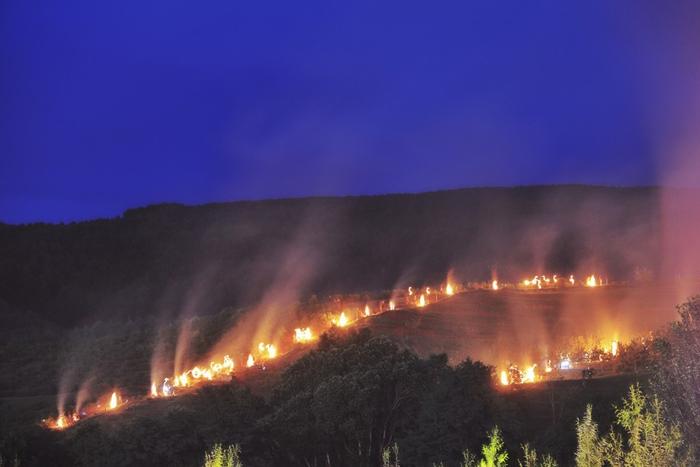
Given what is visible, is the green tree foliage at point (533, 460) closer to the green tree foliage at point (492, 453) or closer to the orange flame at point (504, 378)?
the green tree foliage at point (492, 453)

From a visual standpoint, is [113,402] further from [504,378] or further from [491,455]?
[491,455]

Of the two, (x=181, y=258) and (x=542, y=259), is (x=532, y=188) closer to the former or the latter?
(x=542, y=259)

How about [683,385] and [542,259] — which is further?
[542,259]

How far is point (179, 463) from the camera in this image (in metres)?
10.3

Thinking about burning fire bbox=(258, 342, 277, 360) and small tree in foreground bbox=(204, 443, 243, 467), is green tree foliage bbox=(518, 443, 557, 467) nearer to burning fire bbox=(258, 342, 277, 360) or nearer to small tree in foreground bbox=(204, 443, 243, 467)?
small tree in foreground bbox=(204, 443, 243, 467)

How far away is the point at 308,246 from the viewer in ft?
139

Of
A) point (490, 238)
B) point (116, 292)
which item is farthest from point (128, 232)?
point (490, 238)

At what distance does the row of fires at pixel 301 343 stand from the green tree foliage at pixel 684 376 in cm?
500

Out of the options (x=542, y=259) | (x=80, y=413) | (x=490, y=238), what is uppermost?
(x=490, y=238)

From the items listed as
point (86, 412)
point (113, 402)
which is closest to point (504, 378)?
point (113, 402)

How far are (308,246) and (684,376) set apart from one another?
35.8 m

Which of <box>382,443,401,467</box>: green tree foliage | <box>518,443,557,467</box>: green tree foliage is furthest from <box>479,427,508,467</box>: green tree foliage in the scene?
<box>382,443,401,467</box>: green tree foliage

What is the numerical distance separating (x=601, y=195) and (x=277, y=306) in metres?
28.2

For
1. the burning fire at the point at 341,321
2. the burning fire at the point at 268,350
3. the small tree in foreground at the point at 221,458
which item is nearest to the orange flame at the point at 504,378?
the burning fire at the point at 341,321
